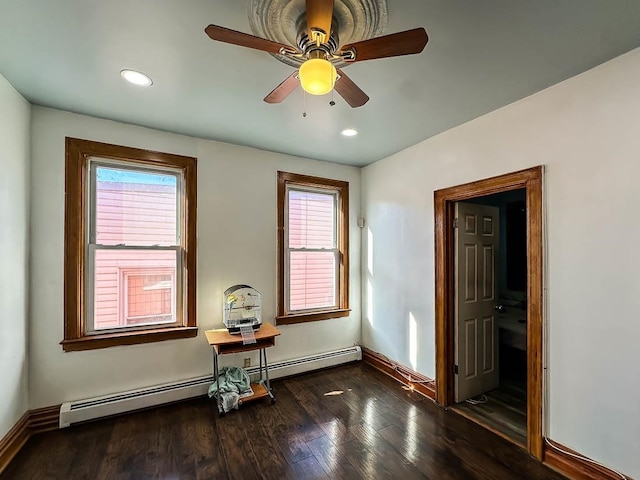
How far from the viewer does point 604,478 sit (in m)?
1.75

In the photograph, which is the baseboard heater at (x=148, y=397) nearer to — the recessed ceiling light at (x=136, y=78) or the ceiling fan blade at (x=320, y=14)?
the recessed ceiling light at (x=136, y=78)

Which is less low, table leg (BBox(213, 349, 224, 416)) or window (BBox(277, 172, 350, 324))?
window (BBox(277, 172, 350, 324))

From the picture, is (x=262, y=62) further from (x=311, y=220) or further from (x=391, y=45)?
(x=311, y=220)

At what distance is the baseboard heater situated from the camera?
2.42 m

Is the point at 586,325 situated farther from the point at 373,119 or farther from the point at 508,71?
the point at 373,119

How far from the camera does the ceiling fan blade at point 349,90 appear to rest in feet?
4.78

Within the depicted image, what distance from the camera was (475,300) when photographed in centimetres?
300

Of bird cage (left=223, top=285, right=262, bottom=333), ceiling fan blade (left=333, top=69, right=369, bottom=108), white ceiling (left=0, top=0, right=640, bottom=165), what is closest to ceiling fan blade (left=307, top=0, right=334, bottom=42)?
ceiling fan blade (left=333, top=69, right=369, bottom=108)

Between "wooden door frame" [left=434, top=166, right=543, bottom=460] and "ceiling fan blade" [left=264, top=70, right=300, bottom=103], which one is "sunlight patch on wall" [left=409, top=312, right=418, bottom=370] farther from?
"ceiling fan blade" [left=264, top=70, right=300, bottom=103]

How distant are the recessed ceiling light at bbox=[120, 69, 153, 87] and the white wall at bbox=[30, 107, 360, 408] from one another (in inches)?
33.2

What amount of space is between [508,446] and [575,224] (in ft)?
5.64

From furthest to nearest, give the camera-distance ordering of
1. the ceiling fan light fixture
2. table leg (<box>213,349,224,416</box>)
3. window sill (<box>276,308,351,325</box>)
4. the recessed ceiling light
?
1. window sill (<box>276,308,351,325</box>)
2. table leg (<box>213,349,224,416</box>)
3. the recessed ceiling light
4. the ceiling fan light fixture

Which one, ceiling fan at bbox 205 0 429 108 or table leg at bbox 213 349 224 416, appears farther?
table leg at bbox 213 349 224 416

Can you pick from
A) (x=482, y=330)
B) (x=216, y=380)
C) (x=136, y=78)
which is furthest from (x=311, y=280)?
(x=136, y=78)
